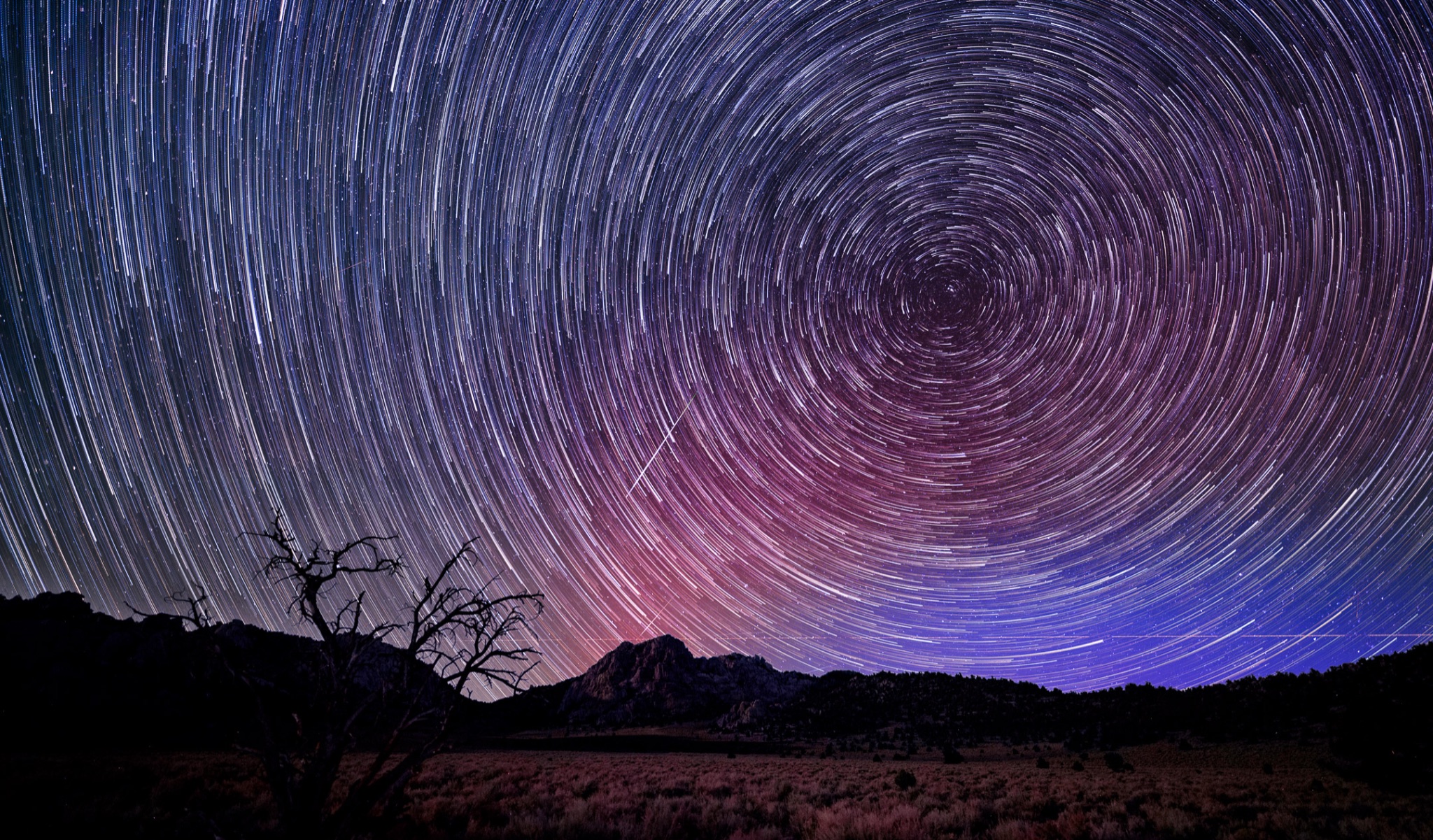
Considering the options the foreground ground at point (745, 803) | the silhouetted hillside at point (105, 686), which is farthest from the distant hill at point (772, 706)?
the foreground ground at point (745, 803)

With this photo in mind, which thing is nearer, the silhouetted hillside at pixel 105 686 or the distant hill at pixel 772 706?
the distant hill at pixel 772 706

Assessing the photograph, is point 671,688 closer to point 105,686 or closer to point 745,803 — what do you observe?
point 105,686

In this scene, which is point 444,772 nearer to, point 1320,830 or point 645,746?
point 1320,830

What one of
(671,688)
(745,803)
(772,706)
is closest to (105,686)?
(745,803)

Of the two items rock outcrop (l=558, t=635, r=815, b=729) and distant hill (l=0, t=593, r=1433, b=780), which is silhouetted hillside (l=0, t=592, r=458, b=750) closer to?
distant hill (l=0, t=593, r=1433, b=780)

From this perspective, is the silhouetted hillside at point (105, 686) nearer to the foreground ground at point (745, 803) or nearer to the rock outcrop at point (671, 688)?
the foreground ground at point (745, 803)

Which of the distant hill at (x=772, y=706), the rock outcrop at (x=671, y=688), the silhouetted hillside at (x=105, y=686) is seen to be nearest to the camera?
the distant hill at (x=772, y=706)

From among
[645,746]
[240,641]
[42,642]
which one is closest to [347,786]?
[645,746]
